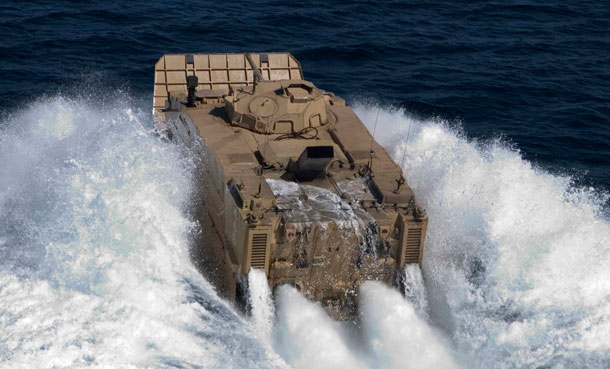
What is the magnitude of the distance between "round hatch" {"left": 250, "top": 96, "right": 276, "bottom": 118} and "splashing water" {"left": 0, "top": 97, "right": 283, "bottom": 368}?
217 centimetres

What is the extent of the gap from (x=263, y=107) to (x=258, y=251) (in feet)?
18.0

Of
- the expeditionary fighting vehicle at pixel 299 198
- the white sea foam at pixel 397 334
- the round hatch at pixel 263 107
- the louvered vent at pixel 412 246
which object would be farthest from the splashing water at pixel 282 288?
the round hatch at pixel 263 107

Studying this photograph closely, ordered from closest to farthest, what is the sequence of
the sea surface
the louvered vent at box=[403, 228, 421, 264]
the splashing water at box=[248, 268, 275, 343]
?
the sea surface → the splashing water at box=[248, 268, 275, 343] → the louvered vent at box=[403, 228, 421, 264]

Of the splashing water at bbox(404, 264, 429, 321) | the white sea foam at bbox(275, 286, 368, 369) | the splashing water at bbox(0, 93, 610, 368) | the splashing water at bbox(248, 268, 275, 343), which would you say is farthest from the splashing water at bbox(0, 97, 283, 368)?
the splashing water at bbox(404, 264, 429, 321)

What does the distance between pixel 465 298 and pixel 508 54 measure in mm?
17815

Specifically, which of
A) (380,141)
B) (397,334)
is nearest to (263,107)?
(380,141)

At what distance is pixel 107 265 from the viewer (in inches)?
891

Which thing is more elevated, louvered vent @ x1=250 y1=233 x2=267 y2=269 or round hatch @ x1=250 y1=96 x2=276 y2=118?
round hatch @ x1=250 y1=96 x2=276 y2=118

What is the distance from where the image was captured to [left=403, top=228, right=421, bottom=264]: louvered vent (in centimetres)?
2194

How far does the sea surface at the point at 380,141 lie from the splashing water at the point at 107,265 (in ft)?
0.17

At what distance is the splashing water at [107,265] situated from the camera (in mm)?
20391

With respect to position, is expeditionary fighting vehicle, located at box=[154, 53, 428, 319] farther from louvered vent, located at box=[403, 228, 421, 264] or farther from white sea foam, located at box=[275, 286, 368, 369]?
white sea foam, located at box=[275, 286, 368, 369]

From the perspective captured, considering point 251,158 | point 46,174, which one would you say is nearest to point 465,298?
point 251,158

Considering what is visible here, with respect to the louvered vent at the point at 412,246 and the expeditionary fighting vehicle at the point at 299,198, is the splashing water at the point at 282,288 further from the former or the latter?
the expeditionary fighting vehicle at the point at 299,198
